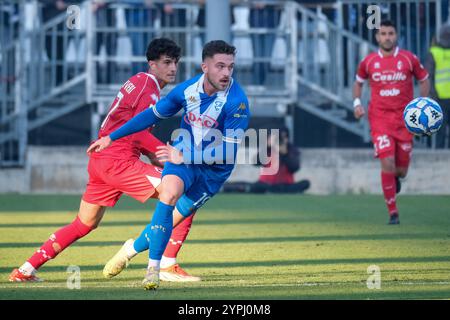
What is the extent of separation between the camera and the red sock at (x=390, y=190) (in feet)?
49.7

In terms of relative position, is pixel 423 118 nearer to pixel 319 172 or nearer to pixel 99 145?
pixel 99 145

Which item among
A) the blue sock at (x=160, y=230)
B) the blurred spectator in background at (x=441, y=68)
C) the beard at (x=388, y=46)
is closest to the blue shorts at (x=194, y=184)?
the blue sock at (x=160, y=230)

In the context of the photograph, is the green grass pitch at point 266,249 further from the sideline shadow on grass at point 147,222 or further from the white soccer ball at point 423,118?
the white soccer ball at point 423,118

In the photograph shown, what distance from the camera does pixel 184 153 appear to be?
31.4 feet

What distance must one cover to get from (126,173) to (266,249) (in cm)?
260

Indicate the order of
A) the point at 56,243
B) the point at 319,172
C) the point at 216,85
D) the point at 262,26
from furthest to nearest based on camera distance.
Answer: the point at 262,26
the point at 319,172
the point at 56,243
the point at 216,85

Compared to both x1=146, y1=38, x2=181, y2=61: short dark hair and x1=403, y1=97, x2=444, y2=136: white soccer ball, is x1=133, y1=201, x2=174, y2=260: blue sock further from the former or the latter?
x1=403, y1=97, x2=444, y2=136: white soccer ball

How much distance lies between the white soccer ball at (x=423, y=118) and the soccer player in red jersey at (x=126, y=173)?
3746 millimetres

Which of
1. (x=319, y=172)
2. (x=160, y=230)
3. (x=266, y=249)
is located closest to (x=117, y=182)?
(x=160, y=230)

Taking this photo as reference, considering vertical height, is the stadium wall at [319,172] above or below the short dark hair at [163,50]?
below

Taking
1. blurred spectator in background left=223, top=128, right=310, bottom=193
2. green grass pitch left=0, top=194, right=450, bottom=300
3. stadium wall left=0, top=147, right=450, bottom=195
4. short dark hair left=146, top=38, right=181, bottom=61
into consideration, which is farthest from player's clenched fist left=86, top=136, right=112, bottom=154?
stadium wall left=0, top=147, right=450, bottom=195

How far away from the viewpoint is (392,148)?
15.2 m
